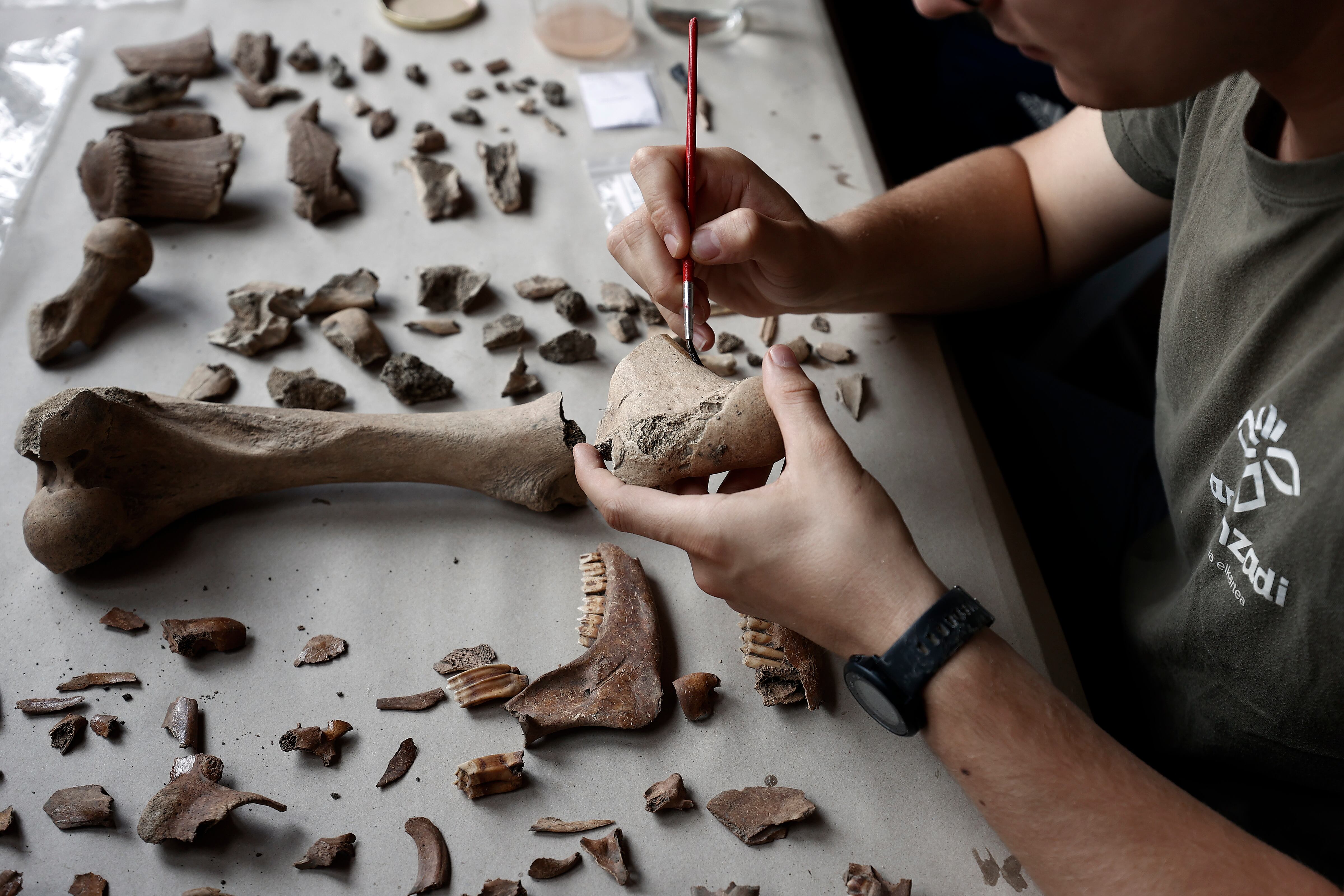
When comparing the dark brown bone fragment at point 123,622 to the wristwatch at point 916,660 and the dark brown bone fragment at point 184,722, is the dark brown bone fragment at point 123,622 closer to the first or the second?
the dark brown bone fragment at point 184,722

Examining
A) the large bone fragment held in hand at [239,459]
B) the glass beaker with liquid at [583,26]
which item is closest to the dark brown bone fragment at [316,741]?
the large bone fragment held in hand at [239,459]

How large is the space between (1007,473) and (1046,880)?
3.67 feet

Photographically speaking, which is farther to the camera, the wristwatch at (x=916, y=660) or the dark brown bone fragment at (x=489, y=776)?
the dark brown bone fragment at (x=489, y=776)

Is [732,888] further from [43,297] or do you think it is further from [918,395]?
[43,297]

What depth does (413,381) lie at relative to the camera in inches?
68.4

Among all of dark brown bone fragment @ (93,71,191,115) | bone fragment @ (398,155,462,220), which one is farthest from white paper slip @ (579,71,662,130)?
dark brown bone fragment @ (93,71,191,115)

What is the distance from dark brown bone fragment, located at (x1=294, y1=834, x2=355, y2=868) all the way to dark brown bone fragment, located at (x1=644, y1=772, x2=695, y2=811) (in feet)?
1.32

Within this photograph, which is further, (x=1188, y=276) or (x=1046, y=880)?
(x=1188, y=276)

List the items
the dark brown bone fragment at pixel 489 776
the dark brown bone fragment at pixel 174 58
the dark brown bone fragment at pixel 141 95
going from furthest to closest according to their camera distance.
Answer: the dark brown bone fragment at pixel 174 58
the dark brown bone fragment at pixel 141 95
the dark brown bone fragment at pixel 489 776

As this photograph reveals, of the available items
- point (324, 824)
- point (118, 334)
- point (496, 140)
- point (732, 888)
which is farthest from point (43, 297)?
point (732, 888)

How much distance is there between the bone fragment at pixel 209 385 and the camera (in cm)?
172

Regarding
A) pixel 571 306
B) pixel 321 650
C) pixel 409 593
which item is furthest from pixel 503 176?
pixel 321 650

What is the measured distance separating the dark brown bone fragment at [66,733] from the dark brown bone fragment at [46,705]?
0.07ft

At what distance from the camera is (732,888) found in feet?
3.97
